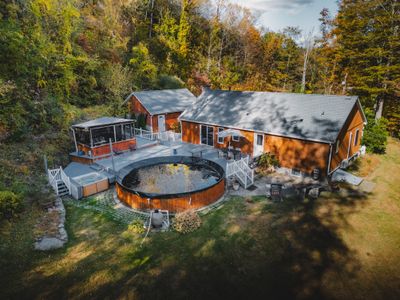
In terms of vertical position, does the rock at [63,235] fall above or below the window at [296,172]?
below

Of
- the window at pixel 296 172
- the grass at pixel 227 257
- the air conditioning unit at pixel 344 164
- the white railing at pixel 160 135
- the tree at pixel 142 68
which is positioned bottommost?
the grass at pixel 227 257

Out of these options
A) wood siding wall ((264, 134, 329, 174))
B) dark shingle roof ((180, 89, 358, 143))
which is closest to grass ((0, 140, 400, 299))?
wood siding wall ((264, 134, 329, 174))

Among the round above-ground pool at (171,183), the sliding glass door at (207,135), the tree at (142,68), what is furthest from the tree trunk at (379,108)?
the tree at (142,68)

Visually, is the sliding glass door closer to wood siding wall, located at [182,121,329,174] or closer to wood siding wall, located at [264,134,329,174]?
wood siding wall, located at [182,121,329,174]

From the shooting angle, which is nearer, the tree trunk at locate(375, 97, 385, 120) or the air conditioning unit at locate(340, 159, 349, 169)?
the air conditioning unit at locate(340, 159, 349, 169)

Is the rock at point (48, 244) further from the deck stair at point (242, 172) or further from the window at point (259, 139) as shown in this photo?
the window at point (259, 139)

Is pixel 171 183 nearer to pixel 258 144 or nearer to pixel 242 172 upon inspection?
pixel 242 172

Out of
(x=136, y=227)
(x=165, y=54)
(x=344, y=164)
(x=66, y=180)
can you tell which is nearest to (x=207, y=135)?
(x=344, y=164)
